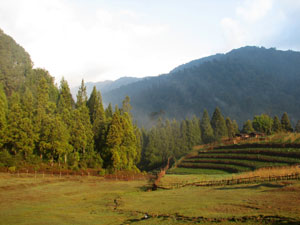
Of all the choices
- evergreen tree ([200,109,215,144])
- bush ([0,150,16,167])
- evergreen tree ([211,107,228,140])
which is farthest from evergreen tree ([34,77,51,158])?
evergreen tree ([211,107,228,140])

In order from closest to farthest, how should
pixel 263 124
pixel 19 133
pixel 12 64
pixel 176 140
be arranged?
1. pixel 19 133
2. pixel 12 64
3. pixel 176 140
4. pixel 263 124

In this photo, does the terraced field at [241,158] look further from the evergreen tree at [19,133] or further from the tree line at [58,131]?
the evergreen tree at [19,133]

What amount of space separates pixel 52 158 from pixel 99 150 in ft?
38.6

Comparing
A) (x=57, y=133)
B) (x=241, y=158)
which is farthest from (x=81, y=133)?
(x=241, y=158)

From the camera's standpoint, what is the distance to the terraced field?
39.9m

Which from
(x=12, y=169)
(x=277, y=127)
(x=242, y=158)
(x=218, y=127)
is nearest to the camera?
(x=12, y=169)

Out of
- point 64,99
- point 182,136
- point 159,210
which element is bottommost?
point 159,210

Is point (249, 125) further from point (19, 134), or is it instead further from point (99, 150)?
point (19, 134)

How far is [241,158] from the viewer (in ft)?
157

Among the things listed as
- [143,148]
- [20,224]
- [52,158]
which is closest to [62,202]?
[20,224]

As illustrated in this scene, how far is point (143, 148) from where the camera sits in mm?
84125

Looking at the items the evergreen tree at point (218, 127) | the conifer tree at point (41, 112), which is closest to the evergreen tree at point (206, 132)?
the evergreen tree at point (218, 127)

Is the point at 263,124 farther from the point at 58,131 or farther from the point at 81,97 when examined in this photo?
the point at 58,131

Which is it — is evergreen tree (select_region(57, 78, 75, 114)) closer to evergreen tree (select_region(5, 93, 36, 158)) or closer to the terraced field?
evergreen tree (select_region(5, 93, 36, 158))
